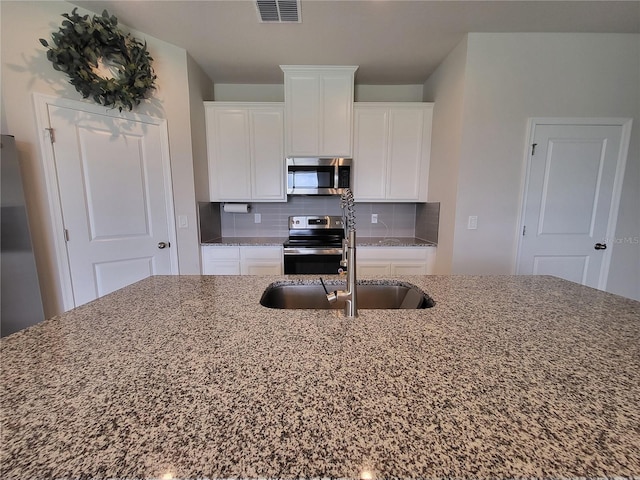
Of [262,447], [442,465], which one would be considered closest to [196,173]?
[262,447]

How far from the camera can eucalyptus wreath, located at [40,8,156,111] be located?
1733mm

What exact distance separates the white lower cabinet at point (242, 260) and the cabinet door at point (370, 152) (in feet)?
3.75

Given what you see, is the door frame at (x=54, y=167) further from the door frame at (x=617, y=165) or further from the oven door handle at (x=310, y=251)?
the door frame at (x=617, y=165)

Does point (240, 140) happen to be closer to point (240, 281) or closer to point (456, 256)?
point (240, 281)

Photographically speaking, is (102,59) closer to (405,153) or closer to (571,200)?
(405,153)

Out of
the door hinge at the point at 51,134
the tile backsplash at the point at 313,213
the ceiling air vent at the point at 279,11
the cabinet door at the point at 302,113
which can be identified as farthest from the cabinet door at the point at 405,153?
the door hinge at the point at 51,134

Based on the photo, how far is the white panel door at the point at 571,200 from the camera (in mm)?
2182

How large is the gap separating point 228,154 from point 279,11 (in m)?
1.37

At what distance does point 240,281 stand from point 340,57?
7.65 ft

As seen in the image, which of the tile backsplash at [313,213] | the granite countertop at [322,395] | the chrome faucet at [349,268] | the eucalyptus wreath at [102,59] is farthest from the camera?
the tile backsplash at [313,213]

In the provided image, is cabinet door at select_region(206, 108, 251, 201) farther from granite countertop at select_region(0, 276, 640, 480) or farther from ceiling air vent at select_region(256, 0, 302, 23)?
granite countertop at select_region(0, 276, 640, 480)

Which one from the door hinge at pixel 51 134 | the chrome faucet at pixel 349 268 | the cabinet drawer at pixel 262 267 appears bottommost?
the cabinet drawer at pixel 262 267

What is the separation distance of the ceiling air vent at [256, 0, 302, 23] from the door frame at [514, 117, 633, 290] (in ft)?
6.74

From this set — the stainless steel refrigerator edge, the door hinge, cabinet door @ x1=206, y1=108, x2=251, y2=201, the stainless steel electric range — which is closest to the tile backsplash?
cabinet door @ x1=206, y1=108, x2=251, y2=201
